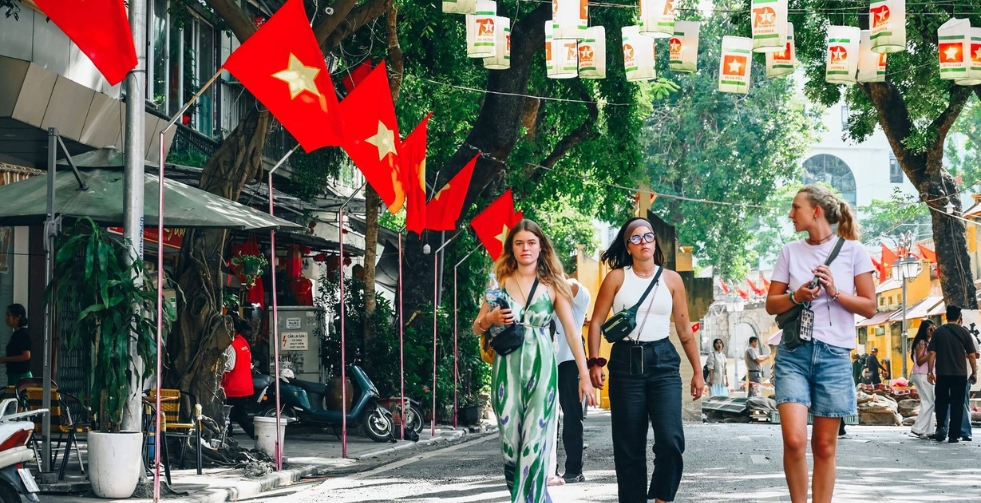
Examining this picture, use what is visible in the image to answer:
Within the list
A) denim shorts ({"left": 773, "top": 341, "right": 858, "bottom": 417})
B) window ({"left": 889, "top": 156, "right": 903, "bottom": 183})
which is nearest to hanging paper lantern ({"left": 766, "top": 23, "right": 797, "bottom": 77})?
denim shorts ({"left": 773, "top": 341, "right": 858, "bottom": 417})

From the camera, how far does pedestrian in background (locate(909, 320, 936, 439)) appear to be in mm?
18500

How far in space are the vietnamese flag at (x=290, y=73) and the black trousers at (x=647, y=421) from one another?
14.2ft

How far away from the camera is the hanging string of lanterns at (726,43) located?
606 inches

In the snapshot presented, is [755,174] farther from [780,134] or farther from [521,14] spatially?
[521,14]

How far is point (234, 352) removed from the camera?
15820mm

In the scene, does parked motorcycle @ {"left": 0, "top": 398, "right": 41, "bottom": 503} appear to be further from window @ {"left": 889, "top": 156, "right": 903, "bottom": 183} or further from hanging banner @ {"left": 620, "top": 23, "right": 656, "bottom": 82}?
window @ {"left": 889, "top": 156, "right": 903, "bottom": 183}

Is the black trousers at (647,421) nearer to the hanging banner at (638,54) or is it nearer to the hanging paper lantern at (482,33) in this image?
the hanging paper lantern at (482,33)

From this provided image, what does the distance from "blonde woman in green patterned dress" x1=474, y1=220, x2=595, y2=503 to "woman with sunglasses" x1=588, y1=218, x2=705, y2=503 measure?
25cm

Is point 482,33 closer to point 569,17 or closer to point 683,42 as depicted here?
point 569,17

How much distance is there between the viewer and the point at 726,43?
17641 mm

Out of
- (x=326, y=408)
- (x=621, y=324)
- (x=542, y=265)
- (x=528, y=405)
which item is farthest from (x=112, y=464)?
(x=326, y=408)

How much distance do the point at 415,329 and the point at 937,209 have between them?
979 centimetres

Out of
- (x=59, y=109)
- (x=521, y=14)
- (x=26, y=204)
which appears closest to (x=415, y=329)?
(x=521, y=14)

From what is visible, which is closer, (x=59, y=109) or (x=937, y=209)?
(x=59, y=109)
